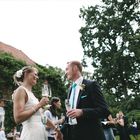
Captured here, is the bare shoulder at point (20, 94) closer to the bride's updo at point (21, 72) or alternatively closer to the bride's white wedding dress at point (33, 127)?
the bride's white wedding dress at point (33, 127)

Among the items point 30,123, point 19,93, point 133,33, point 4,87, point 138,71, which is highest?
point 133,33

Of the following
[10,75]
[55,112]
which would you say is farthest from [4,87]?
[55,112]

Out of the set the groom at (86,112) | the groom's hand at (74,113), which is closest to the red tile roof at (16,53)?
Result: the groom at (86,112)

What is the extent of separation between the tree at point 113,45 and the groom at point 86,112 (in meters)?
32.4

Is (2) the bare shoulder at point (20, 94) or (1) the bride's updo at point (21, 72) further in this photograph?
(1) the bride's updo at point (21, 72)

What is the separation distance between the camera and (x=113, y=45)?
40.1 metres

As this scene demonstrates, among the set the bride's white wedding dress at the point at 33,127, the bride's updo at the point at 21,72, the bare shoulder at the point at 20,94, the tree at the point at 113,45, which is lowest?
the bride's white wedding dress at the point at 33,127

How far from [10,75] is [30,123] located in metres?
18.3

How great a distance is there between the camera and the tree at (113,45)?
38.2 metres

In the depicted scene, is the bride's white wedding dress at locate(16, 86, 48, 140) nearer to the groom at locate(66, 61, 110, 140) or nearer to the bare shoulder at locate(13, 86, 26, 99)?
the bare shoulder at locate(13, 86, 26, 99)

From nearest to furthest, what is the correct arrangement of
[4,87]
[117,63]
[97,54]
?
1. [4,87]
2. [117,63]
3. [97,54]

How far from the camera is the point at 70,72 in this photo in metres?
5.02

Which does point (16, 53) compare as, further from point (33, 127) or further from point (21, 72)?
point (33, 127)

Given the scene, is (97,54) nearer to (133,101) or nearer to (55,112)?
(133,101)
